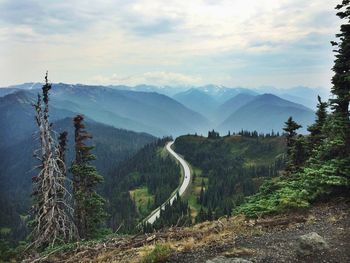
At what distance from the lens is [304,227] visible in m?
16.6

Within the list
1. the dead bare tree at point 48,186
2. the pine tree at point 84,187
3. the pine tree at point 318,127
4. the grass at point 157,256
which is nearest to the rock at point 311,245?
the grass at point 157,256

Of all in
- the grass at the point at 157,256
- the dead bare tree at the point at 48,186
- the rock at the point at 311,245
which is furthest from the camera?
the dead bare tree at the point at 48,186

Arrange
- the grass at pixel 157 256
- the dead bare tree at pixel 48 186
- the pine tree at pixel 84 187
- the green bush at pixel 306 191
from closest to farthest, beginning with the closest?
the grass at pixel 157 256, the green bush at pixel 306 191, the dead bare tree at pixel 48 186, the pine tree at pixel 84 187

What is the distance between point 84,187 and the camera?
123 feet

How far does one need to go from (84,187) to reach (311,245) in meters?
27.4

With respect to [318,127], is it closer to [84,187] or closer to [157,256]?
[84,187]

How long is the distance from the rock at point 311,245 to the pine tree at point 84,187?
25.2 m

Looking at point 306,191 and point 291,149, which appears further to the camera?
point 291,149

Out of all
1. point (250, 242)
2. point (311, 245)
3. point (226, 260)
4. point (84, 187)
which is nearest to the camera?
point (226, 260)

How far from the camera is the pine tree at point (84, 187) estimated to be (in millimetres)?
35969

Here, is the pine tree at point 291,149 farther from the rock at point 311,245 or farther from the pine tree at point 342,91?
the rock at point 311,245

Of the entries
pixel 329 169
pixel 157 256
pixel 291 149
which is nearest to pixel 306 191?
pixel 329 169

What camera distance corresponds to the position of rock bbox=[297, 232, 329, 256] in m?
13.6

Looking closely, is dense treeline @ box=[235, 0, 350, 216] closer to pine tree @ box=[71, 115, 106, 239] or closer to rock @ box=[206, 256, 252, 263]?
rock @ box=[206, 256, 252, 263]
